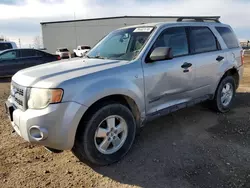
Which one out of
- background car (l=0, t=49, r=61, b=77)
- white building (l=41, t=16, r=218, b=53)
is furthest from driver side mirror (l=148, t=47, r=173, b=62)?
→ white building (l=41, t=16, r=218, b=53)

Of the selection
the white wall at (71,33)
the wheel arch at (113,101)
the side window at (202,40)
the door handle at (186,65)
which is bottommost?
the wheel arch at (113,101)

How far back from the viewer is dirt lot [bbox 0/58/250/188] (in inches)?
119

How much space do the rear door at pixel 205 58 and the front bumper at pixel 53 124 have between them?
236cm

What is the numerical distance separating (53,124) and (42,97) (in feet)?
1.08

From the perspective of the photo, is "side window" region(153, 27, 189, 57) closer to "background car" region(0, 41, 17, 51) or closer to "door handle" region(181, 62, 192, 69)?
"door handle" region(181, 62, 192, 69)

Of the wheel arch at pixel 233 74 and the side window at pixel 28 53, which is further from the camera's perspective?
the side window at pixel 28 53

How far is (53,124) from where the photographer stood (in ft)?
9.25

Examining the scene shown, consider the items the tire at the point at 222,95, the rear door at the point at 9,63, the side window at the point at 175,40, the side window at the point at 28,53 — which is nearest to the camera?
the side window at the point at 175,40

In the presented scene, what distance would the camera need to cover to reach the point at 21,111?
3051 millimetres

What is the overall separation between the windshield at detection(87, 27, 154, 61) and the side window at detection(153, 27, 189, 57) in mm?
220

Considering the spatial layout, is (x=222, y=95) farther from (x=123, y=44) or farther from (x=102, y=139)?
(x=102, y=139)

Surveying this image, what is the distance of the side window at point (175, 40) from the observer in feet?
13.2

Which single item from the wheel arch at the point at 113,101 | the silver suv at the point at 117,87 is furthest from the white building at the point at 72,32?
the wheel arch at the point at 113,101

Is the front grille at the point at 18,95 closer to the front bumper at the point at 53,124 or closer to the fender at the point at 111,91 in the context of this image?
the front bumper at the point at 53,124
